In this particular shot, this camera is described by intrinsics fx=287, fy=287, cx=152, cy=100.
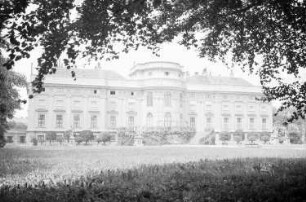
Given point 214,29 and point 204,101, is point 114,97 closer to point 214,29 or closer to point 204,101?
point 204,101

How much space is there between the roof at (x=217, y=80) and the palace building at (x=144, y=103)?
A: 233 mm

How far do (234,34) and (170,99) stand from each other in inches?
1521

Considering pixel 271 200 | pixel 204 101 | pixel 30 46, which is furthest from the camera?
pixel 204 101

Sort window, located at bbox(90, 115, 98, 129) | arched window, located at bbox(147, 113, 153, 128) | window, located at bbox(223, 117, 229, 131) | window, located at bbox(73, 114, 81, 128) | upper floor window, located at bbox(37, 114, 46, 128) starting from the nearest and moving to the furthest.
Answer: upper floor window, located at bbox(37, 114, 46, 128)
arched window, located at bbox(147, 113, 153, 128)
window, located at bbox(73, 114, 81, 128)
window, located at bbox(90, 115, 98, 129)
window, located at bbox(223, 117, 229, 131)

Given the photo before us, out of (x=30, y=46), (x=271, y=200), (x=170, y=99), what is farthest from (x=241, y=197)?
(x=170, y=99)

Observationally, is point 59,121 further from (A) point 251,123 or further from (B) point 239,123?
(A) point 251,123

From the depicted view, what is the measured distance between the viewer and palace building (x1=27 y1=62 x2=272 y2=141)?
46469mm

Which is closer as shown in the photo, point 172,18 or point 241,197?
point 241,197

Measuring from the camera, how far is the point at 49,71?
16.6 ft

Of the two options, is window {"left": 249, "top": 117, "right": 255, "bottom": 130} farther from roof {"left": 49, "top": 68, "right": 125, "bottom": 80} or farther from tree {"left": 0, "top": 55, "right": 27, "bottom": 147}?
tree {"left": 0, "top": 55, "right": 27, "bottom": 147}

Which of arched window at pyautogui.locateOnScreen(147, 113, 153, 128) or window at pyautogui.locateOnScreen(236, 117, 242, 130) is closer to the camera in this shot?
arched window at pyautogui.locateOnScreen(147, 113, 153, 128)

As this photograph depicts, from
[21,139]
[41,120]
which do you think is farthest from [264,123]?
[21,139]

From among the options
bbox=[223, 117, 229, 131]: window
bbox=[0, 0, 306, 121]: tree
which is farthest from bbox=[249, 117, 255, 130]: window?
bbox=[0, 0, 306, 121]: tree

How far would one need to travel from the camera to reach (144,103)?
160 ft
